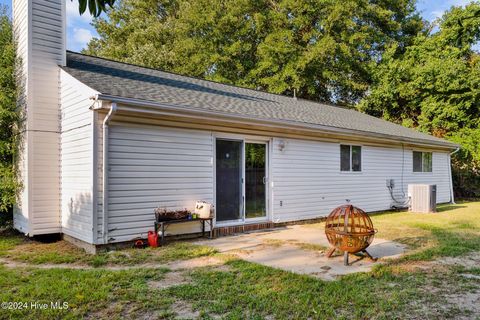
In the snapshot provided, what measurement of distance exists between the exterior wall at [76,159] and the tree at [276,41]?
13696 mm

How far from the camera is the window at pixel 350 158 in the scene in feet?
33.5

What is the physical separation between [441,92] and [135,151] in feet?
57.3

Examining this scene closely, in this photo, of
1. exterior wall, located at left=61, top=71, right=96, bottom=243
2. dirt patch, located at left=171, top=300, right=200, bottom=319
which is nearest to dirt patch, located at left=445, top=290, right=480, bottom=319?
dirt patch, located at left=171, top=300, right=200, bottom=319

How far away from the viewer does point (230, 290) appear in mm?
3982

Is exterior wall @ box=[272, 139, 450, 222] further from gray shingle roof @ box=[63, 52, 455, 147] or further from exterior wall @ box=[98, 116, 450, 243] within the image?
gray shingle roof @ box=[63, 52, 455, 147]

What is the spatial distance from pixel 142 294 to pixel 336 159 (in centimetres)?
730

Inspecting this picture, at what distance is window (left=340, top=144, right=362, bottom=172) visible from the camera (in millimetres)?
10219

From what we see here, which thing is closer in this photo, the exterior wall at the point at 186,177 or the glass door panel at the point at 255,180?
the exterior wall at the point at 186,177

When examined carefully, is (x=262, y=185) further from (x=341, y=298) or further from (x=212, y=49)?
(x=212, y=49)

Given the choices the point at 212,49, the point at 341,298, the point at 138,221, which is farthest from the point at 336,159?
the point at 212,49

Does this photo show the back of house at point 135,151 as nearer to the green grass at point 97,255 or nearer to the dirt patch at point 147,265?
the green grass at point 97,255

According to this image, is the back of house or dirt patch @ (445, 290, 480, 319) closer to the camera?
dirt patch @ (445, 290, 480, 319)

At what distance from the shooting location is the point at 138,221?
6.23 metres

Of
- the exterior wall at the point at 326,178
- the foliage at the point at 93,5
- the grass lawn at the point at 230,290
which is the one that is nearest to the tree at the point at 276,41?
the exterior wall at the point at 326,178
